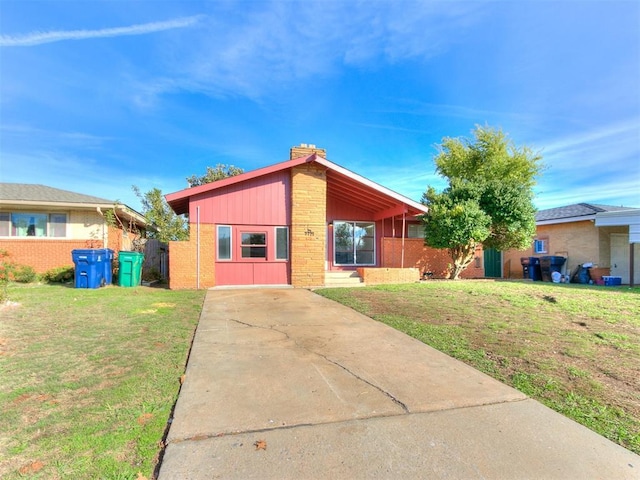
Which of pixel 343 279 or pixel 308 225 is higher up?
pixel 308 225

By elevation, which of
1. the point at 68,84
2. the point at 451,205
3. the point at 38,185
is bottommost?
the point at 451,205

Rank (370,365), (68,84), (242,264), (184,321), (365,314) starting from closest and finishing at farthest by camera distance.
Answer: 1. (370,365)
2. (184,321)
3. (365,314)
4. (68,84)
5. (242,264)

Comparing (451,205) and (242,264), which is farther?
(451,205)

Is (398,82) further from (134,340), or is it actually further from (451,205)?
(134,340)

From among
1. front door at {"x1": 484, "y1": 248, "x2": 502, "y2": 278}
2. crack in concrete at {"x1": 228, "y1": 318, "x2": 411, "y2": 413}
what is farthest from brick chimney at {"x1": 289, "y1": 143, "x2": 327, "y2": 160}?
front door at {"x1": 484, "y1": 248, "x2": 502, "y2": 278}

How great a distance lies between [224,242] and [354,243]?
589cm

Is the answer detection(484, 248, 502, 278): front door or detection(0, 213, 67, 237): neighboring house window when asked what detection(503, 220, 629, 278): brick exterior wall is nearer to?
detection(484, 248, 502, 278): front door

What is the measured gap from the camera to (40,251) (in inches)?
514

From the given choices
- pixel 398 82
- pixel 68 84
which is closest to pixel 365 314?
pixel 398 82

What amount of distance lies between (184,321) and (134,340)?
4.74ft

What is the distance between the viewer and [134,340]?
4.94 meters

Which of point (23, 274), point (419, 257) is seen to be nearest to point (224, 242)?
point (23, 274)

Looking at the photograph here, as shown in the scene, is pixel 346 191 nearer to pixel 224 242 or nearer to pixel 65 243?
pixel 224 242

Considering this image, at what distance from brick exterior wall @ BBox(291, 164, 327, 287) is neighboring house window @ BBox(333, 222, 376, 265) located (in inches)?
95.8
